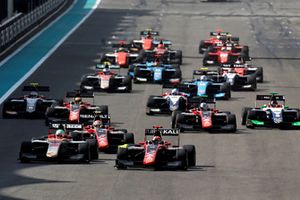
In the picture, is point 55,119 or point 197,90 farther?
point 197,90

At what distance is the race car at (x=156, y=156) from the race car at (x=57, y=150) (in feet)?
4.18

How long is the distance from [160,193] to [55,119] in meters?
15.6

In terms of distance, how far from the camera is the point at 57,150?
43.6 metres

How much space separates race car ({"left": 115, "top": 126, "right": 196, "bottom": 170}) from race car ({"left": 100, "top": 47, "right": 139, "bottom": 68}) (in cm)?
3200

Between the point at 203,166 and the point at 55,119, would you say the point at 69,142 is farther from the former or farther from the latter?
the point at 55,119

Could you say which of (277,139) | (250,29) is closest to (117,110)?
(277,139)

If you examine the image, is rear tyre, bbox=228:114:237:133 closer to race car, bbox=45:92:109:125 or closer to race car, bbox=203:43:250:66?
race car, bbox=45:92:109:125

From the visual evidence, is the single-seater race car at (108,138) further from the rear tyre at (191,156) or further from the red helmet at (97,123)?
the rear tyre at (191,156)

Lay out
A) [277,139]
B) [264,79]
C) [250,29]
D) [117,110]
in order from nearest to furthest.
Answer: [277,139] → [117,110] → [264,79] → [250,29]

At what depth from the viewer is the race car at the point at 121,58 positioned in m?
75.4

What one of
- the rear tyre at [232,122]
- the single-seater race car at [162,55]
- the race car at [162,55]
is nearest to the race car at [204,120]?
the rear tyre at [232,122]

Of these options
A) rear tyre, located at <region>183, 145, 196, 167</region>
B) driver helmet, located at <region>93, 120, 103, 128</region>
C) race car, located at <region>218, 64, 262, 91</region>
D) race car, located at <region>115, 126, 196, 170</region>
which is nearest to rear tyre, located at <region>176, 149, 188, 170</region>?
race car, located at <region>115, 126, 196, 170</region>

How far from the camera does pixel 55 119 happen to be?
173 feet

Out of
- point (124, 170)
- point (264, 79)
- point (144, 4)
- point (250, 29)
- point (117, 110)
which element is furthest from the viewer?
point (144, 4)
